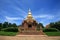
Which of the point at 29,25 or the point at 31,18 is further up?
the point at 31,18

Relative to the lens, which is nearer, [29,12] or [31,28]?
[31,28]

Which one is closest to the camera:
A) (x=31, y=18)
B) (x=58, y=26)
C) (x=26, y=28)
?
(x=26, y=28)

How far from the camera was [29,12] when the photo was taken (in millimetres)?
29094

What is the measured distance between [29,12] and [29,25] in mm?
4231

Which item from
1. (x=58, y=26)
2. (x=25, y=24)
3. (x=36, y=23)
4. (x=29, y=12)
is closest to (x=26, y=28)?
(x=25, y=24)

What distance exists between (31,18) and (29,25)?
248 centimetres

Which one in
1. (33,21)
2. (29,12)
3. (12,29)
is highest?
(29,12)

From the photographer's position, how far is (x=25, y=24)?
2609 cm

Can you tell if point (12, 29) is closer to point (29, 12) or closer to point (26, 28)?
point (26, 28)

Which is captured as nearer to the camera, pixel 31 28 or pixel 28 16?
pixel 31 28

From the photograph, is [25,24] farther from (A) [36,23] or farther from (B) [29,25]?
(A) [36,23]

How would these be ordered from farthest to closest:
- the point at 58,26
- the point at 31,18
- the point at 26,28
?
the point at 58,26, the point at 31,18, the point at 26,28

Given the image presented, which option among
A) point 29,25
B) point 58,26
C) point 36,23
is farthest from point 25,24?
point 58,26

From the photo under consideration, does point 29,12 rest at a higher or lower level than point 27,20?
higher
